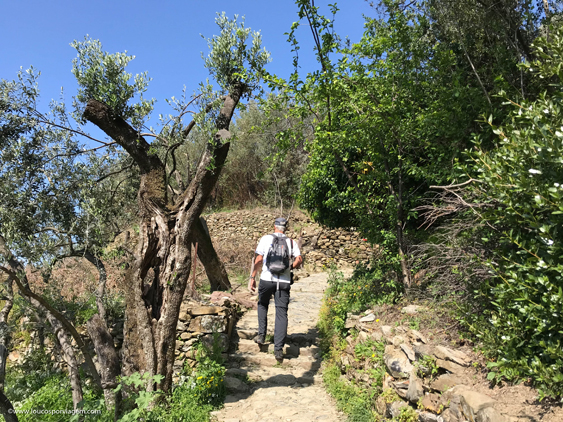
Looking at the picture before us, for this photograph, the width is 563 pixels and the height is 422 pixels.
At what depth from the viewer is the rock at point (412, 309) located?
4.84 m

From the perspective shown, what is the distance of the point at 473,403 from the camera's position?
2.79 m

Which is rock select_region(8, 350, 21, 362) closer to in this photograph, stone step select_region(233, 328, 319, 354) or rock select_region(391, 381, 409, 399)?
stone step select_region(233, 328, 319, 354)

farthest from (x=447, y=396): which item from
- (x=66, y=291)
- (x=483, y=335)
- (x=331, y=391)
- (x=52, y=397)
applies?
(x=66, y=291)

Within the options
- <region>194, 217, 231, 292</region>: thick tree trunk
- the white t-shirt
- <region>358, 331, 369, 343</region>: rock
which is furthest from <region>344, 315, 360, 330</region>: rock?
<region>194, 217, 231, 292</region>: thick tree trunk

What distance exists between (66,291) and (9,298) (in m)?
4.42

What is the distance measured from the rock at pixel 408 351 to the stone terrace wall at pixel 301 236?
391 inches

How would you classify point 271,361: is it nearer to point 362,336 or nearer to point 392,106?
point 362,336

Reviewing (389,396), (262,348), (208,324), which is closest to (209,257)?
(208,324)

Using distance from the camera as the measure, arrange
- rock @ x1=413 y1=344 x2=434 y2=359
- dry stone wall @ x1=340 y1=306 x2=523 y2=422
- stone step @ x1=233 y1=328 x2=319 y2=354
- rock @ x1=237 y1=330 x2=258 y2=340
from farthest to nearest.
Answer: rock @ x1=237 y1=330 x2=258 y2=340
stone step @ x1=233 y1=328 x2=319 y2=354
rock @ x1=413 y1=344 x2=434 y2=359
dry stone wall @ x1=340 y1=306 x2=523 y2=422

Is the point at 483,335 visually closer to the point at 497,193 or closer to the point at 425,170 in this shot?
the point at 497,193

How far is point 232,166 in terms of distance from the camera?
79.3 ft

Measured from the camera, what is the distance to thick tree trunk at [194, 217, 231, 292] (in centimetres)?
895

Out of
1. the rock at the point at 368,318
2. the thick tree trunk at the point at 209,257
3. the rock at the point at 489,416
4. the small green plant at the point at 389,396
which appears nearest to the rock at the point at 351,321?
the rock at the point at 368,318

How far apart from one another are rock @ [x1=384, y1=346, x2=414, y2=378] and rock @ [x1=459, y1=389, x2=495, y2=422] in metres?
1.07
